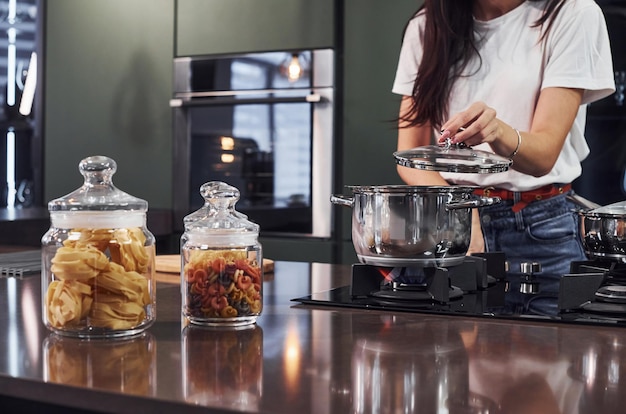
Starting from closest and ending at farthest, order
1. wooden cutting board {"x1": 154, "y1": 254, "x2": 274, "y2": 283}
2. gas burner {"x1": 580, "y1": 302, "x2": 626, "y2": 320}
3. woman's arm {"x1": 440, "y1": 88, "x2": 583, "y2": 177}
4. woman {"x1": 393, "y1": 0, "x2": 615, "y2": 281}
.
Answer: gas burner {"x1": 580, "y1": 302, "x2": 626, "y2": 320} < woman's arm {"x1": 440, "y1": 88, "x2": 583, "y2": 177} < wooden cutting board {"x1": 154, "y1": 254, "x2": 274, "y2": 283} < woman {"x1": 393, "y1": 0, "x2": 615, "y2": 281}

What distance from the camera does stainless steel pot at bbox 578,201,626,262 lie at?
45.0 inches

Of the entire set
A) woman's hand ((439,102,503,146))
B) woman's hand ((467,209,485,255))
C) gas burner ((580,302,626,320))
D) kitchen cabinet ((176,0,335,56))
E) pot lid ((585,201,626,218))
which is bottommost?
gas burner ((580,302,626,320))

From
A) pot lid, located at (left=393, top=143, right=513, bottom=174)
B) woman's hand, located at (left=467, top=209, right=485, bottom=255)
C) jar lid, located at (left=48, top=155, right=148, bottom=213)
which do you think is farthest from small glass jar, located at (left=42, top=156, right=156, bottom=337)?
woman's hand, located at (left=467, top=209, right=485, bottom=255)

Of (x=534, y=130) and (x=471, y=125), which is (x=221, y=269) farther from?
(x=534, y=130)

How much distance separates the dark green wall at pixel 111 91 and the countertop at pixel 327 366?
7.80ft

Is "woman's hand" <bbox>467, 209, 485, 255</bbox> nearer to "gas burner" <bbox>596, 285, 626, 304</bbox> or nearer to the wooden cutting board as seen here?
the wooden cutting board

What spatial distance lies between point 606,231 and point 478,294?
0.67 ft

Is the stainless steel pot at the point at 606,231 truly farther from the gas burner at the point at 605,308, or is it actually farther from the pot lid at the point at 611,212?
the gas burner at the point at 605,308

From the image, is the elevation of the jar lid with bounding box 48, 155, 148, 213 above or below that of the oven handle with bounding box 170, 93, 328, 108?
below

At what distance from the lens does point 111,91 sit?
3479 mm

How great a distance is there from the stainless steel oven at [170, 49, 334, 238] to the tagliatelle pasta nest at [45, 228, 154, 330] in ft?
6.89

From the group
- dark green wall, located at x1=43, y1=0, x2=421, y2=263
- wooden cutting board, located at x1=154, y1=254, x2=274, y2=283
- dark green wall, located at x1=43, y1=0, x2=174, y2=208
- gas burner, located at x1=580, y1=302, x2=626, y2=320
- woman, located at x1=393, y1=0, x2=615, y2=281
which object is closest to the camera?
gas burner, located at x1=580, y1=302, x2=626, y2=320

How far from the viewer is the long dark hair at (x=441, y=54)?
5.95 ft

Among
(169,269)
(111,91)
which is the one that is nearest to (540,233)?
(169,269)
